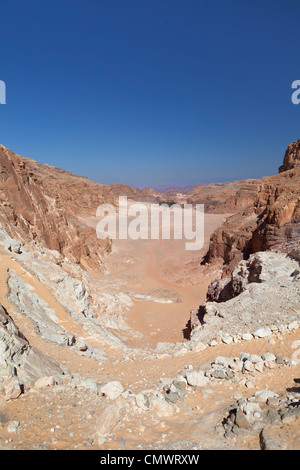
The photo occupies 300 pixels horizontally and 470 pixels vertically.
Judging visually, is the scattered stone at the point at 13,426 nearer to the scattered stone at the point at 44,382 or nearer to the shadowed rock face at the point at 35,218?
the scattered stone at the point at 44,382

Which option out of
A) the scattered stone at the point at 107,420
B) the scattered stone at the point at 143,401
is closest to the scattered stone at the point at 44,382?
the scattered stone at the point at 107,420

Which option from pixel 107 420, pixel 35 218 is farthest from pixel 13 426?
pixel 35 218

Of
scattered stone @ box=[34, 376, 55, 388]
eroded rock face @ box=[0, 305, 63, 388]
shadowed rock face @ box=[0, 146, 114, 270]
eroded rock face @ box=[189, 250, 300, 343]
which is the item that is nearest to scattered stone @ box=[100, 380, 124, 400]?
scattered stone @ box=[34, 376, 55, 388]

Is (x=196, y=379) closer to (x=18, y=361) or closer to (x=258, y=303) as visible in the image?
(x=18, y=361)

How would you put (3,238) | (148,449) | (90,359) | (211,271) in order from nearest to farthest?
1. (148,449)
2. (90,359)
3. (3,238)
4. (211,271)

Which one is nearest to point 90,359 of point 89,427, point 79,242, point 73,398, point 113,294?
point 73,398

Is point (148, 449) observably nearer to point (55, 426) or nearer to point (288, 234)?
point (55, 426)
